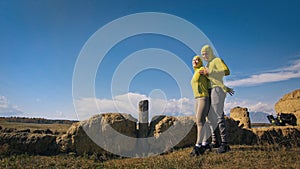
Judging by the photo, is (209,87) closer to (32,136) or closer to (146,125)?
(146,125)

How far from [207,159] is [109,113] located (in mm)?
4658

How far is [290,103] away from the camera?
15570 millimetres

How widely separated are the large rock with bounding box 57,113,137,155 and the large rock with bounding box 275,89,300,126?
32.8 feet

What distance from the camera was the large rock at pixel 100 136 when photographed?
893 centimetres

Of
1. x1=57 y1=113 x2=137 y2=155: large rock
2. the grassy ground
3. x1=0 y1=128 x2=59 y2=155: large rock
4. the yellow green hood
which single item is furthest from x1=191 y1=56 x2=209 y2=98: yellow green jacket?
x1=0 y1=128 x2=59 y2=155: large rock

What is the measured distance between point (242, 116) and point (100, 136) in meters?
7.26

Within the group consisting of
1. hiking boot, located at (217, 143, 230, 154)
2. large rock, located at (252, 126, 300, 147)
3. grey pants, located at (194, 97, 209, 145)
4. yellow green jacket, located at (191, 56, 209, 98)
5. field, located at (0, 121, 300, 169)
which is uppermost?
yellow green jacket, located at (191, 56, 209, 98)

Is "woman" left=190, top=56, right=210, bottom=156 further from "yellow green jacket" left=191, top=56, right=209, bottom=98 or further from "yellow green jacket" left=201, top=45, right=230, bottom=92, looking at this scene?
"yellow green jacket" left=201, top=45, right=230, bottom=92

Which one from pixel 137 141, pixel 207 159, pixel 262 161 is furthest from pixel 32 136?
pixel 262 161

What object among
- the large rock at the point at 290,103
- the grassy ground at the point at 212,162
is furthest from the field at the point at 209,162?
the large rock at the point at 290,103

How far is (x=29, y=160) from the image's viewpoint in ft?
25.1

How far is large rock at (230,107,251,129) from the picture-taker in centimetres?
1226

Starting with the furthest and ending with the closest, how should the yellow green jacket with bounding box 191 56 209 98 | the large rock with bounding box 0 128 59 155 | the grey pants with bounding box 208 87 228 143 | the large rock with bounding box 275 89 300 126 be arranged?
1. the large rock with bounding box 275 89 300 126
2. the large rock with bounding box 0 128 59 155
3. the yellow green jacket with bounding box 191 56 209 98
4. the grey pants with bounding box 208 87 228 143

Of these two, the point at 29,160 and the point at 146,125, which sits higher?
the point at 146,125
